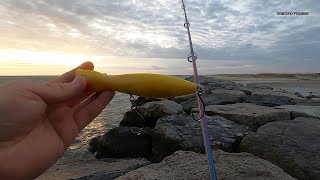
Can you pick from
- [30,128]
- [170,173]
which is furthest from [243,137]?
[30,128]

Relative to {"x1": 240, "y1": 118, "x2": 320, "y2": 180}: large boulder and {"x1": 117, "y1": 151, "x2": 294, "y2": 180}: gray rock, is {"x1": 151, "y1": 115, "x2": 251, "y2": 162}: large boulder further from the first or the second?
{"x1": 117, "y1": 151, "x2": 294, "y2": 180}: gray rock

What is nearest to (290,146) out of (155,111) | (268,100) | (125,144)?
(125,144)

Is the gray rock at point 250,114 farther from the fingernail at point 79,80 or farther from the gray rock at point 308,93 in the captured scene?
the gray rock at point 308,93

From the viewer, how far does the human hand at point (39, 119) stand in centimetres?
165

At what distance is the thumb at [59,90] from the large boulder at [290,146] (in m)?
2.48

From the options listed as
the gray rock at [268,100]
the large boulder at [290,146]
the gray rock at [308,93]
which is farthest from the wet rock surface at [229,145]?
the gray rock at [308,93]

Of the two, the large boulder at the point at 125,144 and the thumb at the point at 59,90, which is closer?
the thumb at the point at 59,90

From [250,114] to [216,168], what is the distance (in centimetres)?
241

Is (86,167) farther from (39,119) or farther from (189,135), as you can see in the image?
(39,119)

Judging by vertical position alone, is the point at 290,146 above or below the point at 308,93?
above

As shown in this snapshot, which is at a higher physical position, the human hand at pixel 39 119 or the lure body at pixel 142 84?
the lure body at pixel 142 84

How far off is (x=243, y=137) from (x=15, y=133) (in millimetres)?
3320

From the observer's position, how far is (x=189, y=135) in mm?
4402

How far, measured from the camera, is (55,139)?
77.7 inches
